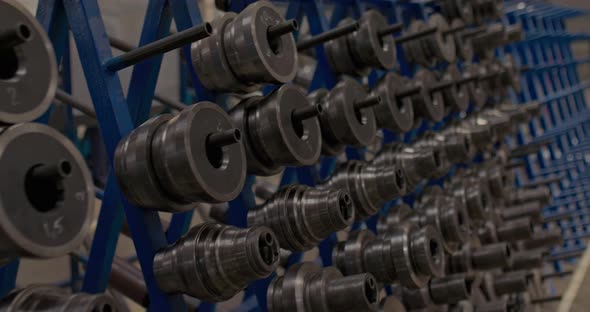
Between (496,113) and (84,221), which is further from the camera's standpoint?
(496,113)

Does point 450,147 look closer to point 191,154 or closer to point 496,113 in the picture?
point 496,113

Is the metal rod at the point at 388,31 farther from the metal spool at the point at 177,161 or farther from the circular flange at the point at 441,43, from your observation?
the metal spool at the point at 177,161

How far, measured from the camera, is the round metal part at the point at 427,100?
197 cm

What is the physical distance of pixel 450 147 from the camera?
79.7 inches

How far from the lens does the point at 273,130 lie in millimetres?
1141

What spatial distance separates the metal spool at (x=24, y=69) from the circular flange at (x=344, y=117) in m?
0.74

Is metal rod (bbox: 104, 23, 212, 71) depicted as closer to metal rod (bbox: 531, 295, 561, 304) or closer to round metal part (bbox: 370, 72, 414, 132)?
round metal part (bbox: 370, 72, 414, 132)

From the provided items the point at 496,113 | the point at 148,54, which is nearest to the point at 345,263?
the point at 148,54

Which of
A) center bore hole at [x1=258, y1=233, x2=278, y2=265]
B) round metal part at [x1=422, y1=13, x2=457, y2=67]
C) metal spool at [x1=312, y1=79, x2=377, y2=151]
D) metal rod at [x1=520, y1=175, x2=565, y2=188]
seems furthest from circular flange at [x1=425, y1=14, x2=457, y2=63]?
center bore hole at [x1=258, y1=233, x2=278, y2=265]

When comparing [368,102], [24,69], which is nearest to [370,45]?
[368,102]

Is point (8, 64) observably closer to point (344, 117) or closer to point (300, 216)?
point (300, 216)

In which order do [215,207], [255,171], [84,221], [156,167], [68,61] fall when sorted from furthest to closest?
[68,61]
[215,207]
[255,171]
[156,167]
[84,221]

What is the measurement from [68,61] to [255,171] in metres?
1.03

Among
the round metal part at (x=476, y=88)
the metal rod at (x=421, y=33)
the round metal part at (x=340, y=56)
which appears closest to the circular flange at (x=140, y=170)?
the round metal part at (x=340, y=56)
